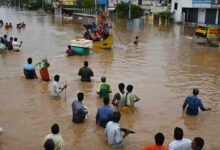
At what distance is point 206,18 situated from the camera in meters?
53.1

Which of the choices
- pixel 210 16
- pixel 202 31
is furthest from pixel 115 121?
pixel 210 16

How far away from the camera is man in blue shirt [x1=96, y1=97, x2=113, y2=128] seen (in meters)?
10.2

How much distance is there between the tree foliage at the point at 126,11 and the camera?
66.9 metres

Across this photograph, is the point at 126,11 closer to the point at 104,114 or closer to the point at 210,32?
the point at 210,32

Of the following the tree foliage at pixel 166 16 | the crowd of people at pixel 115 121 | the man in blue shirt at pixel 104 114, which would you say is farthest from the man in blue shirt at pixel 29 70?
the tree foliage at pixel 166 16

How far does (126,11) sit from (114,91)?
180ft

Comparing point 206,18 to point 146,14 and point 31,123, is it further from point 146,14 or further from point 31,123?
point 31,123

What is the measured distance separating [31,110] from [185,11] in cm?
4867

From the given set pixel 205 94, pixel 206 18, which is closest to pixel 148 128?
pixel 205 94

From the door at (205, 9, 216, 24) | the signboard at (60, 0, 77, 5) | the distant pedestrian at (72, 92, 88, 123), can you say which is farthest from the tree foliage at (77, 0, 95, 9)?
the distant pedestrian at (72, 92, 88, 123)

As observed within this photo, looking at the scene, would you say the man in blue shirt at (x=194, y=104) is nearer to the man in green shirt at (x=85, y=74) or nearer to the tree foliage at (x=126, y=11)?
the man in green shirt at (x=85, y=74)

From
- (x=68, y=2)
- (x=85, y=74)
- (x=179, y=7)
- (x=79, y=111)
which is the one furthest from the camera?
(x=68, y=2)

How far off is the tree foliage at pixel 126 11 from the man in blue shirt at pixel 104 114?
57.4 meters

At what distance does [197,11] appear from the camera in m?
55.2
